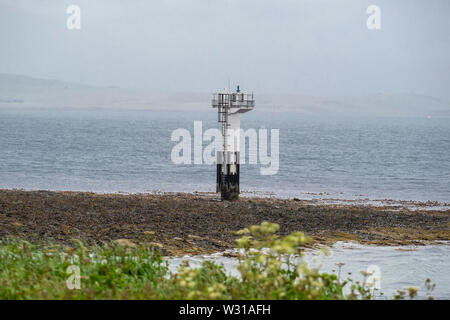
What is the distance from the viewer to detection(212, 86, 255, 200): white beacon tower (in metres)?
33.3

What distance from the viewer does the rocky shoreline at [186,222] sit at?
19781 millimetres

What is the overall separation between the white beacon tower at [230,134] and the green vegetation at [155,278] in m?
20.5

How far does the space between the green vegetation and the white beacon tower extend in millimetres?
20530

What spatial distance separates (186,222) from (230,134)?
34.8 feet

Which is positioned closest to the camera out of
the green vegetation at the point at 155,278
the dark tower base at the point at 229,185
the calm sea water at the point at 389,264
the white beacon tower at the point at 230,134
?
the green vegetation at the point at 155,278

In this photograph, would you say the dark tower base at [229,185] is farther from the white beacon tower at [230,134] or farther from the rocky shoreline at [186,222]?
the rocky shoreline at [186,222]

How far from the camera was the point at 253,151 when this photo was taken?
3693 inches

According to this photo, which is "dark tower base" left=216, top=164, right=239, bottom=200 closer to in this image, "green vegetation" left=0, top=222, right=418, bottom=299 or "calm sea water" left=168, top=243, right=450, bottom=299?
"calm sea water" left=168, top=243, right=450, bottom=299

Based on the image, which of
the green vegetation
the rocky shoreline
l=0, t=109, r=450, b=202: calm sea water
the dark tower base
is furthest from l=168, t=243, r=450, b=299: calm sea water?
l=0, t=109, r=450, b=202: calm sea water

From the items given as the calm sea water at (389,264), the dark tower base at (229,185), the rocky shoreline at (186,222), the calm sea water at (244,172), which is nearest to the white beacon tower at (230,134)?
the dark tower base at (229,185)

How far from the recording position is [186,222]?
2342 cm
